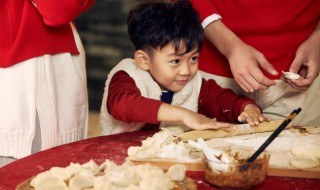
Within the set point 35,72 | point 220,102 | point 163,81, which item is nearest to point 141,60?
point 163,81

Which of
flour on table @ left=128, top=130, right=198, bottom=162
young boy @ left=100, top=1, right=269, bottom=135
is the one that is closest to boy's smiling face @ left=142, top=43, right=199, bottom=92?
young boy @ left=100, top=1, right=269, bottom=135

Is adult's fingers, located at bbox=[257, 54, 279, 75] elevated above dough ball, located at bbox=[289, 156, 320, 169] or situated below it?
above

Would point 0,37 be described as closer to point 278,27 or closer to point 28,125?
point 28,125

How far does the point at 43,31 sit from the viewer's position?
87.3 inches

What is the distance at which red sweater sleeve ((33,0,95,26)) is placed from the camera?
81.7 inches

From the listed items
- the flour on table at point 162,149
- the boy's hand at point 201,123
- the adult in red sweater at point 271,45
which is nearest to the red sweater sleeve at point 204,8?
the adult in red sweater at point 271,45

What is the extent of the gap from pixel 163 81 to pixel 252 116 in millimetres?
410

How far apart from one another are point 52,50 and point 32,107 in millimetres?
228

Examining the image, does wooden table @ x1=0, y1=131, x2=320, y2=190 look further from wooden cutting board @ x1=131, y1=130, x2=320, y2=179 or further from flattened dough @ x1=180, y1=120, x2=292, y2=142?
flattened dough @ x1=180, y1=120, x2=292, y2=142

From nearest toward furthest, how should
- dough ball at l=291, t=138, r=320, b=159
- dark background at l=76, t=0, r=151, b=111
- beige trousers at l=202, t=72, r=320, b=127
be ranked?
dough ball at l=291, t=138, r=320, b=159
beige trousers at l=202, t=72, r=320, b=127
dark background at l=76, t=0, r=151, b=111

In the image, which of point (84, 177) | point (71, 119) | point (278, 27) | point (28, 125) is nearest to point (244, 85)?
point (278, 27)

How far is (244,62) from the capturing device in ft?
7.61

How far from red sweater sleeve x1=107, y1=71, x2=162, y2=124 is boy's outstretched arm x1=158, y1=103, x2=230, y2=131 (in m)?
0.03

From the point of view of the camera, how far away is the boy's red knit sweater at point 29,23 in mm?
2092
